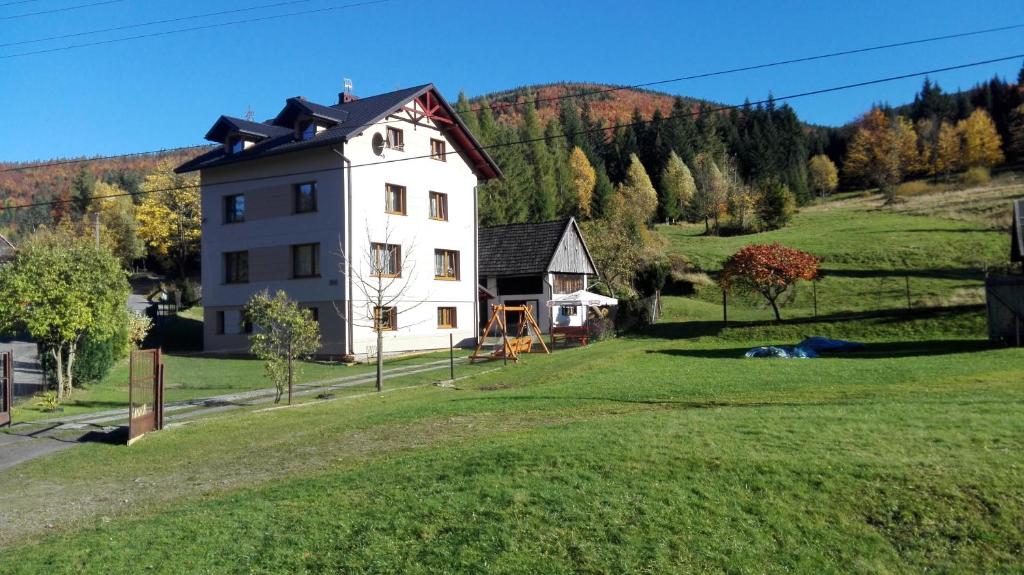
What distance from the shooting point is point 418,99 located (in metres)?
39.0

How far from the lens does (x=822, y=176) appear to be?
372ft

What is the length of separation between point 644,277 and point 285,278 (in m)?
25.3

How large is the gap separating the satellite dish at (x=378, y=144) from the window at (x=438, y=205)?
430 cm

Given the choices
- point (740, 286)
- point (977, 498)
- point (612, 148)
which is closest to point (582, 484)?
point (977, 498)

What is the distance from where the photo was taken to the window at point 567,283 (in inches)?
1855

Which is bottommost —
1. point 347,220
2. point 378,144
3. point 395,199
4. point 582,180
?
point 347,220

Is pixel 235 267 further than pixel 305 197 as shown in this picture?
Yes

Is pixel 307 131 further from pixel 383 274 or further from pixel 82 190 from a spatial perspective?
pixel 82 190

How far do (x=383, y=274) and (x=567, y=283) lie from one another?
15910 millimetres

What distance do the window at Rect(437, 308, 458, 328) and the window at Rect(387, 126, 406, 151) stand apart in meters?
8.69

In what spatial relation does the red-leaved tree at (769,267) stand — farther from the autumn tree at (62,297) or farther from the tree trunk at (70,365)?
the tree trunk at (70,365)

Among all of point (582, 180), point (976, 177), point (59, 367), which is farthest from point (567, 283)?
point (976, 177)

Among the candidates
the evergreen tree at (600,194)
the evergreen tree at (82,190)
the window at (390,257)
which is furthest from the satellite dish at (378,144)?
the evergreen tree at (82,190)

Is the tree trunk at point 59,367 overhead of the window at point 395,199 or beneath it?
beneath
